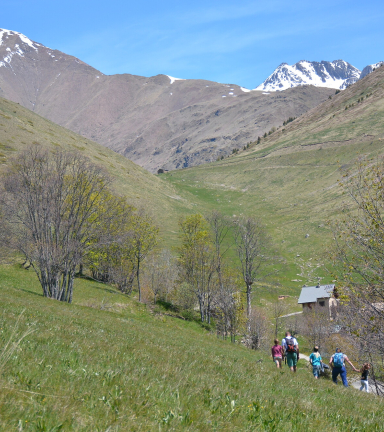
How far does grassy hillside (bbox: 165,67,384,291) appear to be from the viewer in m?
99.4

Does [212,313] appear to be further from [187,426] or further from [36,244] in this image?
[187,426]

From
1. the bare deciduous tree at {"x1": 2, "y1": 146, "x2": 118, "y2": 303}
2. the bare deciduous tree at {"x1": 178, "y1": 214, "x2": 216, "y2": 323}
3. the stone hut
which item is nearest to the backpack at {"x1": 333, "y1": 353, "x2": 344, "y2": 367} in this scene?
the bare deciduous tree at {"x1": 2, "y1": 146, "x2": 118, "y2": 303}

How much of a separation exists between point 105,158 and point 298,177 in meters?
73.7

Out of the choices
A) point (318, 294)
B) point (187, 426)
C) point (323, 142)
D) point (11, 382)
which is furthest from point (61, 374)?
point (323, 142)

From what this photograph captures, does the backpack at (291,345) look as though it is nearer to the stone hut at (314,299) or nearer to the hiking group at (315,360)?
the hiking group at (315,360)

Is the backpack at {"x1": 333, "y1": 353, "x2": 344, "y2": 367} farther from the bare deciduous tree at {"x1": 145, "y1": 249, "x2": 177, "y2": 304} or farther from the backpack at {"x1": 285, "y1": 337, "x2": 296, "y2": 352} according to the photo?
the bare deciduous tree at {"x1": 145, "y1": 249, "x2": 177, "y2": 304}

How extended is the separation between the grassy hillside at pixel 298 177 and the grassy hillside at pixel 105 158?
1450 centimetres

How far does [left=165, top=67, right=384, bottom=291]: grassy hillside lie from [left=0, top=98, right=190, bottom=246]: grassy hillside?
47.6 feet

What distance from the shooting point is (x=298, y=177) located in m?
137

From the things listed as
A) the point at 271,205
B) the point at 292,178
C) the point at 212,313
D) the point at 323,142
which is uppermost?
the point at 323,142

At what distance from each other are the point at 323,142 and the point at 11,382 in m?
166

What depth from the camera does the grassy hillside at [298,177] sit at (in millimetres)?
99375

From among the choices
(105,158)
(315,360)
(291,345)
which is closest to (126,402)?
(291,345)

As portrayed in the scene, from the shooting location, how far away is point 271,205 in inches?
4926
